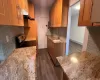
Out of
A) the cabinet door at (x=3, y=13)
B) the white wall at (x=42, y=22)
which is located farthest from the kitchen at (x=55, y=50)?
the white wall at (x=42, y=22)

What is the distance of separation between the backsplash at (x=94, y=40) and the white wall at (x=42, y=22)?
10.5ft

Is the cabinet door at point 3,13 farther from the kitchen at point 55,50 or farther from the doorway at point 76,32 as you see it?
the doorway at point 76,32

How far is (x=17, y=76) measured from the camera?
761 millimetres

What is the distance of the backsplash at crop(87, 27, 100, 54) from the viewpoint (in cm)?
118

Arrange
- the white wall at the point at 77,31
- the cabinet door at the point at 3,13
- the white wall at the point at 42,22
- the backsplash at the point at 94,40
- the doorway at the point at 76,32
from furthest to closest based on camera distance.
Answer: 1. the white wall at the point at 77,31
2. the white wall at the point at 42,22
3. the doorway at the point at 76,32
4. the backsplash at the point at 94,40
5. the cabinet door at the point at 3,13

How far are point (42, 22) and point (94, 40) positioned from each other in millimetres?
3393

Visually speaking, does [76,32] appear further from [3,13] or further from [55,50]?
[3,13]

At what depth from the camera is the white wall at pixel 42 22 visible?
4016mm

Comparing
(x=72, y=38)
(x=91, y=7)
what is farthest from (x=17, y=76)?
(x=72, y=38)

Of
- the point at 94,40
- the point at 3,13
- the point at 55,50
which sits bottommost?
the point at 55,50

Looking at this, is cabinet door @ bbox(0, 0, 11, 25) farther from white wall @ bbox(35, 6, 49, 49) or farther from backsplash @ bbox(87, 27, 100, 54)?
white wall @ bbox(35, 6, 49, 49)

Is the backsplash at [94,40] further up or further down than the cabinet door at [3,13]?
further down

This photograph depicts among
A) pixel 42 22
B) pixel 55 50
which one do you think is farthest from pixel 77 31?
pixel 55 50

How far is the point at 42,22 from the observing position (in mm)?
4191
